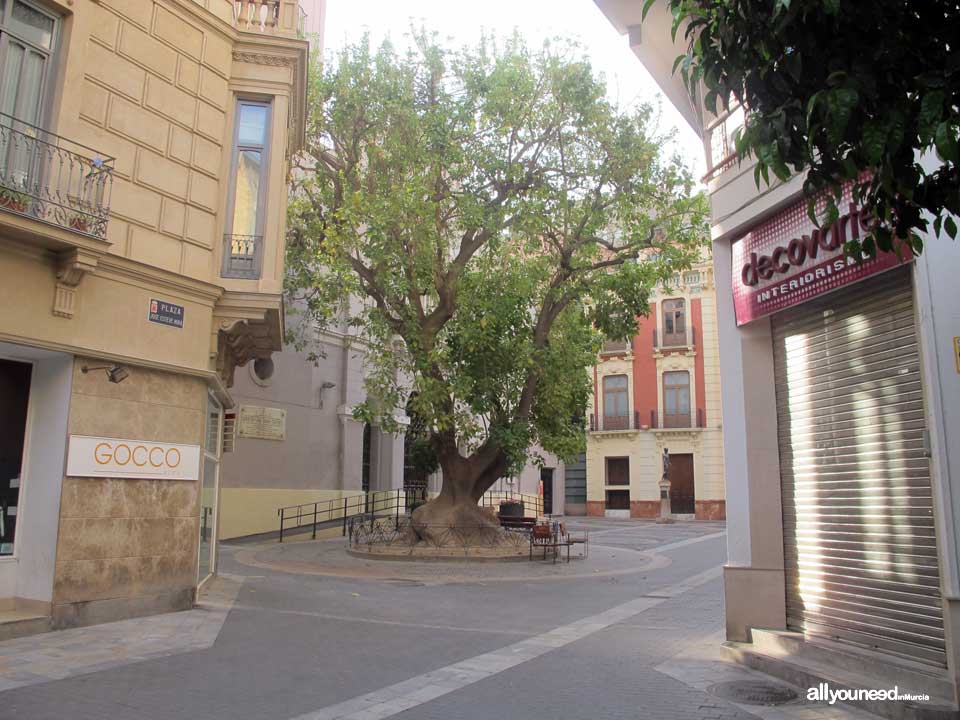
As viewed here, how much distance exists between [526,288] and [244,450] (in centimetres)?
1025

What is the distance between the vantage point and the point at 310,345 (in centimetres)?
2570

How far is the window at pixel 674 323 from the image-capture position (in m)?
43.0

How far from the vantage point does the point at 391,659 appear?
7.91 meters

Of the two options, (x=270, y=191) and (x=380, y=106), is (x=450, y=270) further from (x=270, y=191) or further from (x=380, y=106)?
(x=270, y=191)

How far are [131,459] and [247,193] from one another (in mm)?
4390

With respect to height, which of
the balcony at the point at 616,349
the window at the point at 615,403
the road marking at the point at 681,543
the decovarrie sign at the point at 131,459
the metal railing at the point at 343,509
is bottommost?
the road marking at the point at 681,543

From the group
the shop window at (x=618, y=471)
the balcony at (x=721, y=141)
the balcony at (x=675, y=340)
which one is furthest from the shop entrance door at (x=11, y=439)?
the shop window at (x=618, y=471)

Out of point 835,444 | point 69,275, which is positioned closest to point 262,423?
point 69,275

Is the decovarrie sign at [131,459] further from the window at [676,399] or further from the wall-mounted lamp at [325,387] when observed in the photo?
the window at [676,399]

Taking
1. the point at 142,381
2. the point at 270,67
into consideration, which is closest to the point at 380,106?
the point at 270,67

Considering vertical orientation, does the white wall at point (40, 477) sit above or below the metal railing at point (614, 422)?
below

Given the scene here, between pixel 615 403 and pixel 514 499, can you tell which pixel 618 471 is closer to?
pixel 615 403

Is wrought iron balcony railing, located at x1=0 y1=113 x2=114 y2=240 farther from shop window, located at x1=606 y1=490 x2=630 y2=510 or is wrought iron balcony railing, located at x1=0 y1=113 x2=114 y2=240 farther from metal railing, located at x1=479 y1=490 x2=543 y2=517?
shop window, located at x1=606 y1=490 x2=630 y2=510

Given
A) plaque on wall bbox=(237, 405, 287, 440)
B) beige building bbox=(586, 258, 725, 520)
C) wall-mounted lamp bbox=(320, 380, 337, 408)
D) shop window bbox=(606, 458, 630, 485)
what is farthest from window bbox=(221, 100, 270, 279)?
shop window bbox=(606, 458, 630, 485)
